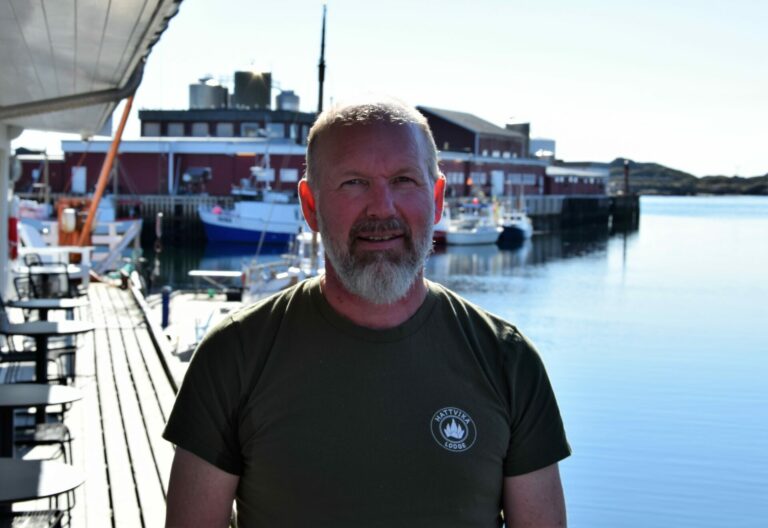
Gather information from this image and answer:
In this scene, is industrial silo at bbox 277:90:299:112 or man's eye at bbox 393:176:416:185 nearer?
man's eye at bbox 393:176:416:185

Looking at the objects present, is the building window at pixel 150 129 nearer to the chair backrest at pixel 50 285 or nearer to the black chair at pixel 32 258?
the black chair at pixel 32 258

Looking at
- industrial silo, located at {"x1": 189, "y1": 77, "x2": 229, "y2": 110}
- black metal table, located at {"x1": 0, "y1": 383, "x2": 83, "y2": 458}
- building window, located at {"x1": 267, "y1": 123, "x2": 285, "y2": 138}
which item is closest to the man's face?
black metal table, located at {"x1": 0, "y1": 383, "x2": 83, "y2": 458}

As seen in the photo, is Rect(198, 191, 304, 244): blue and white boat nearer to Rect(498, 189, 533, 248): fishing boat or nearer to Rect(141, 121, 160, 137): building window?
Rect(141, 121, 160, 137): building window

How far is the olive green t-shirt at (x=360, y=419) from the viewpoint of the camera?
2150 millimetres

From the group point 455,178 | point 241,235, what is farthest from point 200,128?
point 455,178

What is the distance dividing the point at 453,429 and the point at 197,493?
1.93 ft

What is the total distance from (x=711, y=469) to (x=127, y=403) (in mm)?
11438

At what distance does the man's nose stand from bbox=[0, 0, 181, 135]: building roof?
261 cm

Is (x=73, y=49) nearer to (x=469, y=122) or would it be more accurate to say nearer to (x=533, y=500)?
(x=533, y=500)

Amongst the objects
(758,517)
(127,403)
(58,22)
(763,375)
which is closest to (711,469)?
(758,517)

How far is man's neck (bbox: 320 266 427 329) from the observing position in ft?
7.42

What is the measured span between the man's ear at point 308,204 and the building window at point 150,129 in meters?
71.5

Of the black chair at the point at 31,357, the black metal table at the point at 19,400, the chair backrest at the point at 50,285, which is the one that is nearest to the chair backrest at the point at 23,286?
the chair backrest at the point at 50,285

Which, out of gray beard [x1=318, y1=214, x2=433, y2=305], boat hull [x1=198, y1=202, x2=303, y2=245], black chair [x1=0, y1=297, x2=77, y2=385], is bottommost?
boat hull [x1=198, y1=202, x2=303, y2=245]
